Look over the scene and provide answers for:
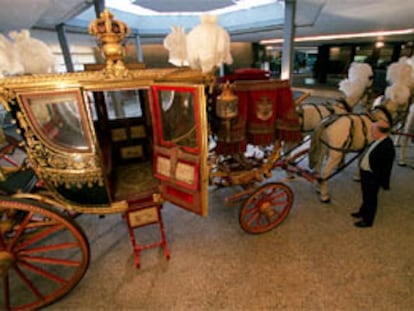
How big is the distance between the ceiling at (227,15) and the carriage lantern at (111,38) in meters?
3.84

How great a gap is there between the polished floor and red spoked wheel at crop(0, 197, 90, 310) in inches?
8.0

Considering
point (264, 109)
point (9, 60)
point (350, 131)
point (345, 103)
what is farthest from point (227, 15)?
point (9, 60)

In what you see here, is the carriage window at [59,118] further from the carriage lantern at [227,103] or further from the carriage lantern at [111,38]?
the carriage lantern at [227,103]

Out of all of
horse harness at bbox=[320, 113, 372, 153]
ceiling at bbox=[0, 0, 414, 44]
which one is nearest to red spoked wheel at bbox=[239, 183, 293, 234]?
horse harness at bbox=[320, 113, 372, 153]

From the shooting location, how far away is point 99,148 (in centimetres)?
182

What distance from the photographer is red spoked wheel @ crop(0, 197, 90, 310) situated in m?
1.64

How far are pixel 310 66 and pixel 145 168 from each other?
1948 cm

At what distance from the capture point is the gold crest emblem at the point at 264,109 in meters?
2.16

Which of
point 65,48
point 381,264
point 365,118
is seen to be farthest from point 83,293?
point 65,48

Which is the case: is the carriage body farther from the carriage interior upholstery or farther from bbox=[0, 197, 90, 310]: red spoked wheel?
the carriage interior upholstery

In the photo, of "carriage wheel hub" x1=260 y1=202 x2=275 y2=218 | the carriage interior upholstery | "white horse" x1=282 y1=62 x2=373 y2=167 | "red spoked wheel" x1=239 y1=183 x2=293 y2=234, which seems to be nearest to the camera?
"red spoked wheel" x1=239 y1=183 x2=293 y2=234

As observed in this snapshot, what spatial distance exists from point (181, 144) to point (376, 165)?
2104 mm

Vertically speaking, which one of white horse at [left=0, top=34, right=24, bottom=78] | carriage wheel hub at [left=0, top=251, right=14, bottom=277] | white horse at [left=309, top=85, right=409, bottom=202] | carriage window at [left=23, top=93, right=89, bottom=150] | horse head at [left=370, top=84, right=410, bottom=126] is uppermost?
white horse at [left=0, top=34, right=24, bottom=78]

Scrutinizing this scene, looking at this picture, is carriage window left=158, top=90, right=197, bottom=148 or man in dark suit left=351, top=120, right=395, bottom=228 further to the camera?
man in dark suit left=351, top=120, right=395, bottom=228
